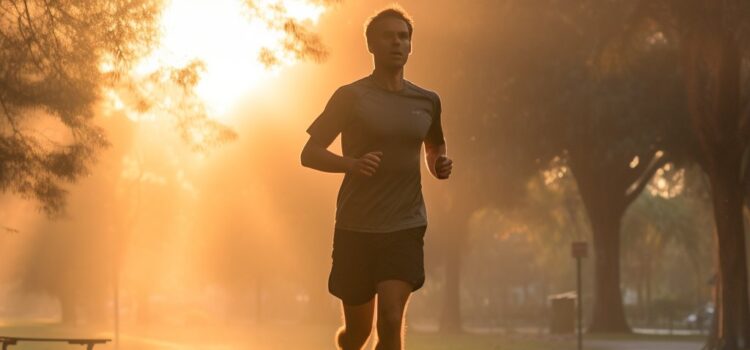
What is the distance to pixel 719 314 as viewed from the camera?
3094 centimetres

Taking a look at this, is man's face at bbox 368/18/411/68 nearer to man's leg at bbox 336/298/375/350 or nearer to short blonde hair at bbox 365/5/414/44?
short blonde hair at bbox 365/5/414/44

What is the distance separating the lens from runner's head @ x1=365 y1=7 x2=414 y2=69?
7.52 meters

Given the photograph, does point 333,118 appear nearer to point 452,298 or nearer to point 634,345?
point 634,345

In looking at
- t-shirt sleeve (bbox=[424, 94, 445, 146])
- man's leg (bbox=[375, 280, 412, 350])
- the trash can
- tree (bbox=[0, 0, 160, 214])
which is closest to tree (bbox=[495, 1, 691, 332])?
the trash can

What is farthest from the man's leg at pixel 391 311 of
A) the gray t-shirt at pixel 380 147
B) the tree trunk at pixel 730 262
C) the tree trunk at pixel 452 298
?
the tree trunk at pixel 452 298

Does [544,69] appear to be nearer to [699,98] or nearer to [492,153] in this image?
[492,153]

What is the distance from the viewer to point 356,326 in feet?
25.6

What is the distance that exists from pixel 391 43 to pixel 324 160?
638mm

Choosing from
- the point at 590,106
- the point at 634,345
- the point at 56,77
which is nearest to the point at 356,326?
the point at 56,77

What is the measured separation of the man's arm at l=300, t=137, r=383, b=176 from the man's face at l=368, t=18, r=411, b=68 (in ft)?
1.63

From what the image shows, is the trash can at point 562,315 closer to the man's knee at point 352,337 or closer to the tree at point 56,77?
the tree at point 56,77

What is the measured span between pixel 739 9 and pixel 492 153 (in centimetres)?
1929

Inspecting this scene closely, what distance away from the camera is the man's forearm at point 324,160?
7.31 metres

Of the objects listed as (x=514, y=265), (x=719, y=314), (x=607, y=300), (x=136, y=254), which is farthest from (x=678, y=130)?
(x=514, y=265)
